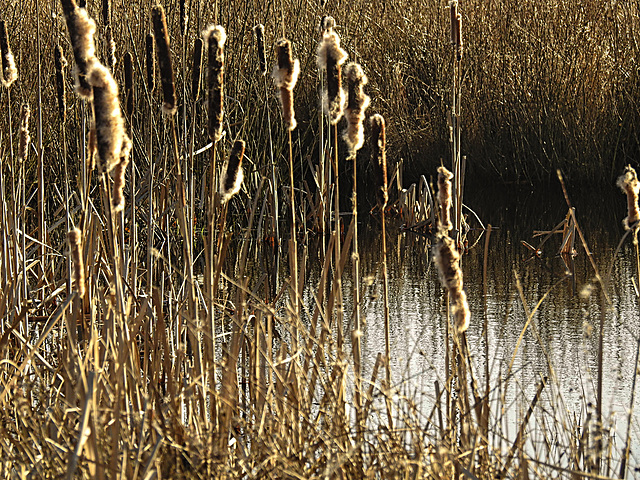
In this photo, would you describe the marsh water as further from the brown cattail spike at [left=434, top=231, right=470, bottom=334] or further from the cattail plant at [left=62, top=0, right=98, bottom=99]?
the cattail plant at [left=62, top=0, right=98, bottom=99]

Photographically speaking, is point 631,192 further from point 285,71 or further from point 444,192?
point 285,71

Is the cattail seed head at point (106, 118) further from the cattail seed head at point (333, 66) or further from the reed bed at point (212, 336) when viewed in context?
the cattail seed head at point (333, 66)

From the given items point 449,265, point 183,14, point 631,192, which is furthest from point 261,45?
point 449,265

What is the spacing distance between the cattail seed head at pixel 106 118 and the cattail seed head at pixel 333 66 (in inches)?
15.0

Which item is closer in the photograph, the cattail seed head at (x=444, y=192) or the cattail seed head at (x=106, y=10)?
the cattail seed head at (x=444, y=192)

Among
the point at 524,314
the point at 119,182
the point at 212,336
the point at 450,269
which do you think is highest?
the point at 119,182

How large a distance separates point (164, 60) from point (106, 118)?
253mm

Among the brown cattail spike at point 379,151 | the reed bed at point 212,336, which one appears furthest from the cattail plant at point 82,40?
the brown cattail spike at point 379,151

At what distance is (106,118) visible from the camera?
4.04 feet

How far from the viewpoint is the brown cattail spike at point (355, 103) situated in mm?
1475

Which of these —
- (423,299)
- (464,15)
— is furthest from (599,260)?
(464,15)

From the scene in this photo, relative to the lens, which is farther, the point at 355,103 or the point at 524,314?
the point at 524,314

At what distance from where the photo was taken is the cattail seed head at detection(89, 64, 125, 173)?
1.23 m

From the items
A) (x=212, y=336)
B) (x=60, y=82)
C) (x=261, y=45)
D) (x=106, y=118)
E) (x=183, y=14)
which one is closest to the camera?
(x=106, y=118)
